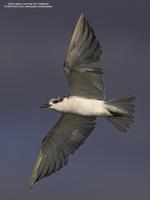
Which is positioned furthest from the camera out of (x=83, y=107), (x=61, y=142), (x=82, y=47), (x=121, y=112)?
(x=61, y=142)

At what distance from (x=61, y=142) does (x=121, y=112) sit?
2664 mm

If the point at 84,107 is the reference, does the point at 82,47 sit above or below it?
above

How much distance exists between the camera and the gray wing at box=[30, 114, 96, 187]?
64.7 ft

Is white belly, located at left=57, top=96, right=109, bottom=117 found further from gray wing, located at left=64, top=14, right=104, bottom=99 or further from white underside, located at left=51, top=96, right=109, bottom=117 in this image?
gray wing, located at left=64, top=14, right=104, bottom=99

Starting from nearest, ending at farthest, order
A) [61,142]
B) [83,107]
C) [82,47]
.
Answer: [82,47], [83,107], [61,142]

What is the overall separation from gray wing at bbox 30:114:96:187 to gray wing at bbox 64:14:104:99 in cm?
135

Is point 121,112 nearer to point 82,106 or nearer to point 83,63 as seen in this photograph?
point 82,106

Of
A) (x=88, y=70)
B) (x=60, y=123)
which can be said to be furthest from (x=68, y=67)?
(x=60, y=123)

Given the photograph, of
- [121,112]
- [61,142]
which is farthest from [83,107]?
[61,142]

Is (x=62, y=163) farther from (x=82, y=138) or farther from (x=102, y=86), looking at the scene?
(x=102, y=86)

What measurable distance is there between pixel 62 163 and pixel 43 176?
55 cm

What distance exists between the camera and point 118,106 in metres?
17.8

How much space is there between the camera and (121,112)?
17.9m

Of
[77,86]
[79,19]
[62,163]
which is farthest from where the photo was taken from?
[62,163]
